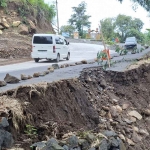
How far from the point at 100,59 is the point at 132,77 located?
330 cm

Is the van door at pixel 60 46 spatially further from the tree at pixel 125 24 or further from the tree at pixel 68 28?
the tree at pixel 125 24

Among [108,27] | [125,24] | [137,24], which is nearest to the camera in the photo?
[108,27]

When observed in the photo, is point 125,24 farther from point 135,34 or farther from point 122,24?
point 135,34

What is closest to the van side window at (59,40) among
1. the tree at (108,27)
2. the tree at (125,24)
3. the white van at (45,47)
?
the white van at (45,47)

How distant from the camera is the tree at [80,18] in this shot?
74.6 meters

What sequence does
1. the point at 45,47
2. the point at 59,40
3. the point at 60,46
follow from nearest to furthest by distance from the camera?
the point at 45,47 → the point at 60,46 → the point at 59,40

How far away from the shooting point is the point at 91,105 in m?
9.53

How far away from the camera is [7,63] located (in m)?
23.9

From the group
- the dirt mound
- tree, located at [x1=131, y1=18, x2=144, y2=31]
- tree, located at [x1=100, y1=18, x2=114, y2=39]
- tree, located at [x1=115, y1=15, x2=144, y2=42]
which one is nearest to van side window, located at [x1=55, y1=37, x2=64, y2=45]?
the dirt mound

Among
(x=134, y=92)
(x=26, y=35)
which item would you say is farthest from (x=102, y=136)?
(x=26, y=35)

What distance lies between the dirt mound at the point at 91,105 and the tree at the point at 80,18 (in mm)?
61035

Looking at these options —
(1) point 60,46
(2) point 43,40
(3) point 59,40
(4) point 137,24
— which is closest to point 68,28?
(4) point 137,24

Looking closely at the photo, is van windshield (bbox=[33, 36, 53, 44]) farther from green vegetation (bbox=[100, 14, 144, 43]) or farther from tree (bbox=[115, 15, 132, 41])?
tree (bbox=[115, 15, 132, 41])

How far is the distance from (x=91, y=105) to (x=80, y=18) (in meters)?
66.8
